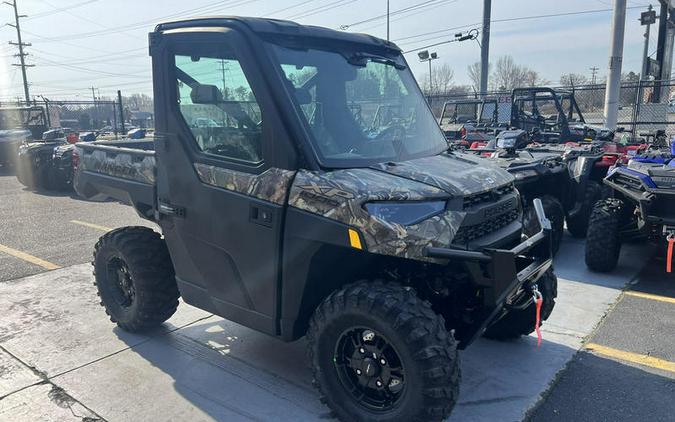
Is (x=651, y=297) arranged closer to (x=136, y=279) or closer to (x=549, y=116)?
(x=136, y=279)

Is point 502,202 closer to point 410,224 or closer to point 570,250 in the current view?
point 410,224

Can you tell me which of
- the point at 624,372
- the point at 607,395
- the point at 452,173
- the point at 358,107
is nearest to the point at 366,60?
the point at 358,107

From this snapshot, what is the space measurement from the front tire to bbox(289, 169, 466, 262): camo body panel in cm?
30

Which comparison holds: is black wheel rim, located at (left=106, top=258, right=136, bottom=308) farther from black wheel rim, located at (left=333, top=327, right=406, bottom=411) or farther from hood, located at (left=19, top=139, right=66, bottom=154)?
hood, located at (left=19, top=139, right=66, bottom=154)

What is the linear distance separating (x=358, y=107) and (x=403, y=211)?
3.11 ft

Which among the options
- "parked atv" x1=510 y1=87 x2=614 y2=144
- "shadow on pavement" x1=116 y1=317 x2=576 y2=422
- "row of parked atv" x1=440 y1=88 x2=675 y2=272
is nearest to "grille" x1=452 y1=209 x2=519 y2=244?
"row of parked atv" x1=440 y1=88 x2=675 y2=272

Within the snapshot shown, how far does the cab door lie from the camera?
119 inches

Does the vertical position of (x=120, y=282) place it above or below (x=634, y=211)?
below

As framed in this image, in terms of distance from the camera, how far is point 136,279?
4062mm

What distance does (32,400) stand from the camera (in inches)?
133

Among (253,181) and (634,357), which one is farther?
(634,357)

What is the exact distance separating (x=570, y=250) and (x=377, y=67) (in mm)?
4618

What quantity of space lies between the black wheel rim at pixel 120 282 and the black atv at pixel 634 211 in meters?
4.80

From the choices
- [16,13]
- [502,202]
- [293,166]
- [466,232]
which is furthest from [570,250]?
[16,13]
